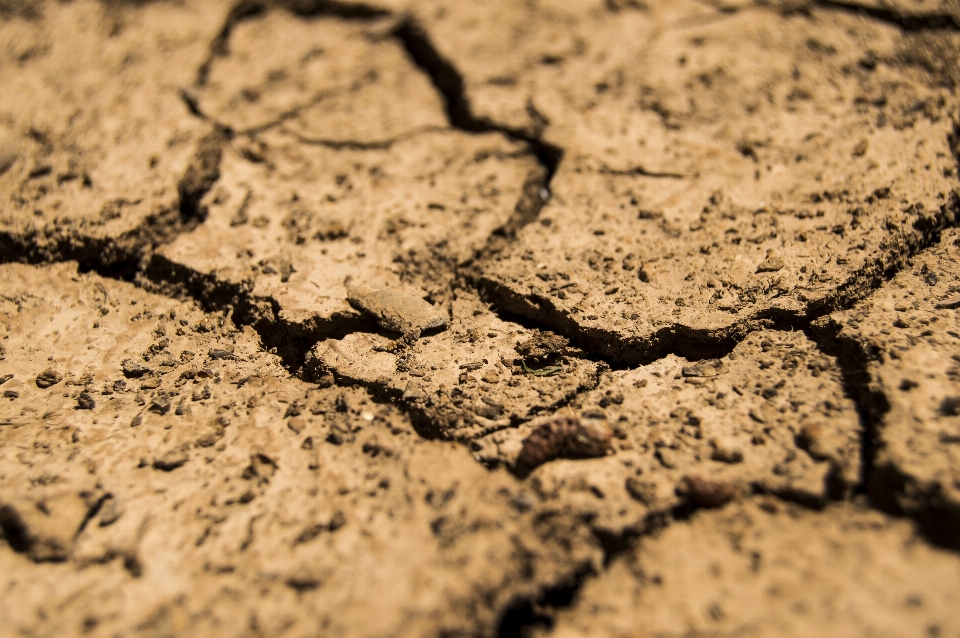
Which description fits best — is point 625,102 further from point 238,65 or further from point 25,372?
point 25,372

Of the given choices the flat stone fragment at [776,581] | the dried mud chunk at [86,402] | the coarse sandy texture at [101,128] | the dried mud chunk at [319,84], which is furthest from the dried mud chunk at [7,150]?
the flat stone fragment at [776,581]

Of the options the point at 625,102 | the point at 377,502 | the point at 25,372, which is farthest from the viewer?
the point at 625,102

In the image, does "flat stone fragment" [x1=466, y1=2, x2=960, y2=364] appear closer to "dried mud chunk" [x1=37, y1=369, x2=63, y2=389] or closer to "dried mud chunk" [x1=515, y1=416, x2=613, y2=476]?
"dried mud chunk" [x1=515, y1=416, x2=613, y2=476]

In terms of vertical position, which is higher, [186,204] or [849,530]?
[849,530]

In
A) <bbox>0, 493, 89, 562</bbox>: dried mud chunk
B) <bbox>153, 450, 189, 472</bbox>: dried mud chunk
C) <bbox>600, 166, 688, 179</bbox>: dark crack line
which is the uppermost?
<bbox>600, 166, 688, 179</bbox>: dark crack line

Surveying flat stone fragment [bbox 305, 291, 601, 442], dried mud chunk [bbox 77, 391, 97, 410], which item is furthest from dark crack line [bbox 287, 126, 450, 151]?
dried mud chunk [bbox 77, 391, 97, 410]

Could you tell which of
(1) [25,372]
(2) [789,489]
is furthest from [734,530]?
(1) [25,372]

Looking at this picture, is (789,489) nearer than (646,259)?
Yes
